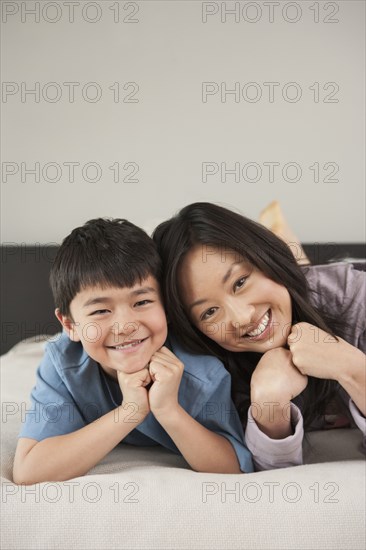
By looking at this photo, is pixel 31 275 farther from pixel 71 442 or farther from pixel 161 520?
pixel 161 520

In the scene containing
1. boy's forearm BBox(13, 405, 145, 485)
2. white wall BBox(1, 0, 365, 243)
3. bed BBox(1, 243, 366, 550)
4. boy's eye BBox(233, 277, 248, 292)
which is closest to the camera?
bed BBox(1, 243, 366, 550)

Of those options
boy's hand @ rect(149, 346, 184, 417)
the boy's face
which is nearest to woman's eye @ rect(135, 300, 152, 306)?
the boy's face

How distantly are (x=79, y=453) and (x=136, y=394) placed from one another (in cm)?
13

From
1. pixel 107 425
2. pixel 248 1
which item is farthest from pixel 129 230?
pixel 248 1

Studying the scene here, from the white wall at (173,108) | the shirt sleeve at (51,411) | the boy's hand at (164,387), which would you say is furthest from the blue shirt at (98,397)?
the white wall at (173,108)

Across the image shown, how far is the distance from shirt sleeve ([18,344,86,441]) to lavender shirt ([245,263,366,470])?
0.32 metres

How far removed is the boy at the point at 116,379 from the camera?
112 centimetres

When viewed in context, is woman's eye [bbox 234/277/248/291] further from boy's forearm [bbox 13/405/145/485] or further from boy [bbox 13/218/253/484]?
boy's forearm [bbox 13/405/145/485]

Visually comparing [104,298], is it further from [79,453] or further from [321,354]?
[321,354]

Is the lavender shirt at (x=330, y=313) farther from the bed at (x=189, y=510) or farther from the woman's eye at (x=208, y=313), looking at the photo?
the woman's eye at (x=208, y=313)

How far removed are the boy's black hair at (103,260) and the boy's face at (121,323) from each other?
0.02 meters

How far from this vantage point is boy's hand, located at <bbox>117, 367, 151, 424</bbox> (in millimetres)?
1123

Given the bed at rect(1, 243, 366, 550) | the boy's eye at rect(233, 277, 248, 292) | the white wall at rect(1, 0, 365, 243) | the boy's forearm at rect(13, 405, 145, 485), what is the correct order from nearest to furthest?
1. the bed at rect(1, 243, 366, 550)
2. the boy's forearm at rect(13, 405, 145, 485)
3. the boy's eye at rect(233, 277, 248, 292)
4. the white wall at rect(1, 0, 365, 243)

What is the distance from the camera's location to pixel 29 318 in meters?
2.39
